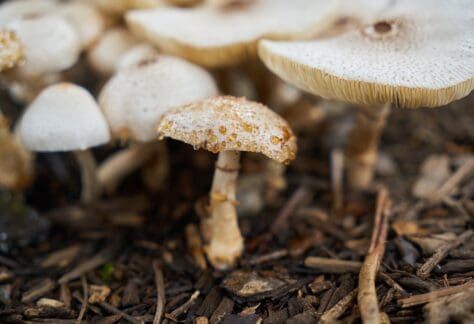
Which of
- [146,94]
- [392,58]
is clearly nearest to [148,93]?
[146,94]

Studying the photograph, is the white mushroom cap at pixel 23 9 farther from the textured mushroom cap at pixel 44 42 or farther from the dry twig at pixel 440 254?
the dry twig at pixel 440 254

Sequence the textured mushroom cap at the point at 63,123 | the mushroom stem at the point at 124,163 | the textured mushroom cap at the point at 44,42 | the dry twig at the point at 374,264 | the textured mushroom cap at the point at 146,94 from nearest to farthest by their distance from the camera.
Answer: the dry twig at the point at 374,264
the textured mushroom cap at the point at 63,123
the textured mushroom cap at the point at 146,94
the textured mushroom cap at the point at 44,42
the mushroom stem at the point at 124,163

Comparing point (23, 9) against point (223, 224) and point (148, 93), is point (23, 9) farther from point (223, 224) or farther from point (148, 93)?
point (223, 224)

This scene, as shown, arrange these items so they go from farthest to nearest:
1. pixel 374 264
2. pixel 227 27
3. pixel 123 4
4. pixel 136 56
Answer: pixel 123 4
pixel 227 27
pixel 136 56
pixel 374 264

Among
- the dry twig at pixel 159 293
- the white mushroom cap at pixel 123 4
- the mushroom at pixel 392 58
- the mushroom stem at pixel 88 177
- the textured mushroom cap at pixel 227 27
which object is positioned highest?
the white mushroom cap at pixel 123 4

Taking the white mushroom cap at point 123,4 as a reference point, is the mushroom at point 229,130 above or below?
below

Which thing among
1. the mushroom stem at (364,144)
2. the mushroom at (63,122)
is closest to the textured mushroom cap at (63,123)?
the mushroom at (63,122)

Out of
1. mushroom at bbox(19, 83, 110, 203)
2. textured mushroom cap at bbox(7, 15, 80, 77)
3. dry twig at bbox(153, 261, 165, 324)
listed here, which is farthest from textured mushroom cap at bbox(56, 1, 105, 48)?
dry twig at bbox(153, 261, 165, 324)
